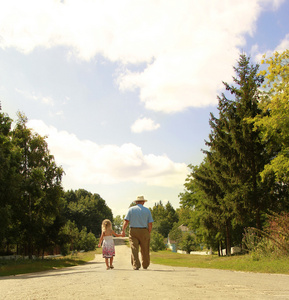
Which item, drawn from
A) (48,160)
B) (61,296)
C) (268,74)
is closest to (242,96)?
(268,74)

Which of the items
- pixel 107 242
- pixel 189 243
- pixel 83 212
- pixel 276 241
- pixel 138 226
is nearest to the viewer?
pixel 138 226

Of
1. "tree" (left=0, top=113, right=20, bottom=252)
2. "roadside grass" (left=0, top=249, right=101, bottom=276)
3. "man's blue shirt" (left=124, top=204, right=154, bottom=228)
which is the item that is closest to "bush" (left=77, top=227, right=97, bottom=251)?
"roadside grass" (left=0, top=249, right=101, bottom=276)

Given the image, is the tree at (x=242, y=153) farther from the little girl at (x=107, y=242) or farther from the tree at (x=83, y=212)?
the tree at (x=83, y=212)

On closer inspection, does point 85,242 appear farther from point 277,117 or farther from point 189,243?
point 277,117

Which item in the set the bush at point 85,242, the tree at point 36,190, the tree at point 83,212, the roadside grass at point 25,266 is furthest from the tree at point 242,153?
the tree at point 83,212

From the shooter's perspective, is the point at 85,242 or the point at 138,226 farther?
the point at 85,242

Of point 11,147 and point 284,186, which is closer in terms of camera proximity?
point 284,186

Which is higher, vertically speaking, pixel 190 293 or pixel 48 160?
pixel 48 160

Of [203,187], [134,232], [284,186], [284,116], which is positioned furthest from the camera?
[203,187]

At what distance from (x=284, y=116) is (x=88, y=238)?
5562 cm

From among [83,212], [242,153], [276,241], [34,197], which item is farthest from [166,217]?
[276,241]

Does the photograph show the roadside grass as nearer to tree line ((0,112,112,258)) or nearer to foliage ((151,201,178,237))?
tree line ((0,112,112,258))

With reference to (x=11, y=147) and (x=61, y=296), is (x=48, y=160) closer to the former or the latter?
(x=11, y=147)

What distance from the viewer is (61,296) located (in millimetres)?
4648
